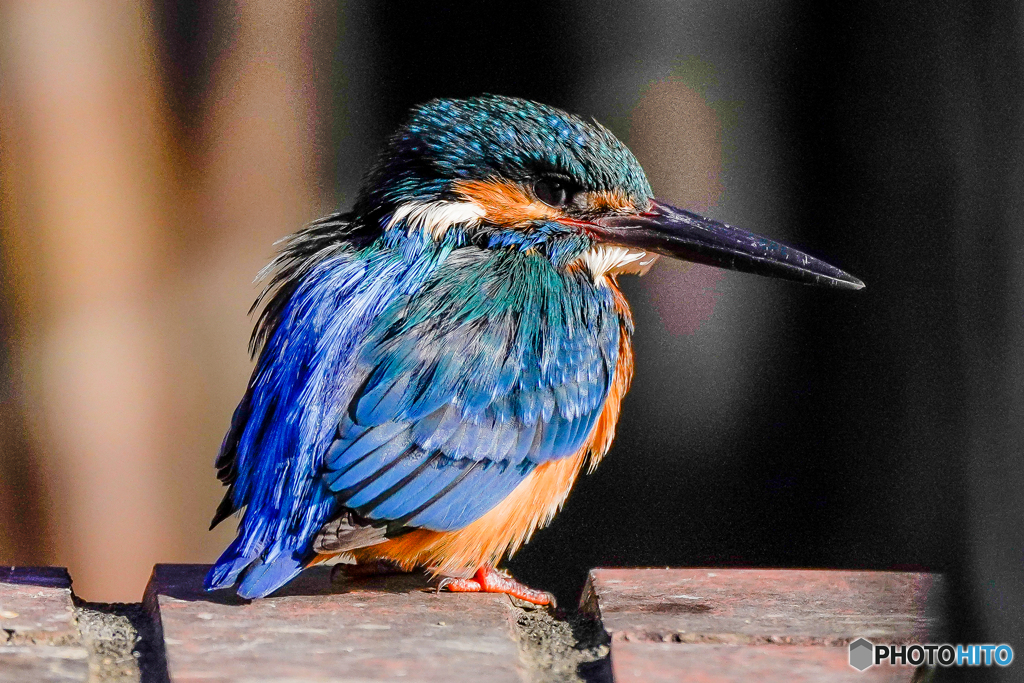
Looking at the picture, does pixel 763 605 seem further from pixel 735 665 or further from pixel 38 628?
pixel 38 628

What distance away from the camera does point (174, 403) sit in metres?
2.14

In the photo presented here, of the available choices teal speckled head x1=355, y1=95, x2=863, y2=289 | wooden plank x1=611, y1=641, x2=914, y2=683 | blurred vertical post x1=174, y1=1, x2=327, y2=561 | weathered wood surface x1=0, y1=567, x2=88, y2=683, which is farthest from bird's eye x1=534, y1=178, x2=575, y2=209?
weathered wood surface x1=0, y1=567, x2=88, y2=683

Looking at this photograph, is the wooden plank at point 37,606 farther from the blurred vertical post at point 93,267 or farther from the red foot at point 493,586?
the red foot at point 493,586

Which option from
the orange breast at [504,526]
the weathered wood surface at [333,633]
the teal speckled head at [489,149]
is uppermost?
the teal speckled head at [489,149]

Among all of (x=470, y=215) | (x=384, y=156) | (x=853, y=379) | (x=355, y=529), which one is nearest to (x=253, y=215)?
(x=384, y=156)

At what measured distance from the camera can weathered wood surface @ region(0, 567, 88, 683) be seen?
1501 millimetres

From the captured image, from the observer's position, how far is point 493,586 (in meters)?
1.87

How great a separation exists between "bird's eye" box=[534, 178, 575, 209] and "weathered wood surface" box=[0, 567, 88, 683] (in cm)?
98

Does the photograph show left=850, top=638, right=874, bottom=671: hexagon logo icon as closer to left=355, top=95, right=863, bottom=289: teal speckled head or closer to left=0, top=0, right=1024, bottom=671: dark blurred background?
left=0, top=0, right=1024, bottom=671: dark blurred background

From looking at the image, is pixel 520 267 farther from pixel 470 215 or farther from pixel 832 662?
pixel 832 662

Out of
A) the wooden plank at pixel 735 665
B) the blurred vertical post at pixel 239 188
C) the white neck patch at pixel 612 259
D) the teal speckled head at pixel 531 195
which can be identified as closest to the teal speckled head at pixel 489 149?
the teal speckled head at pixel 531 195

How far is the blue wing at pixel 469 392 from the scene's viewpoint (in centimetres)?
170

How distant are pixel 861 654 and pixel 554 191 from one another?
0.87m

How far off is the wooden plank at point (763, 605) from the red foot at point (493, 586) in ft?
0.33
